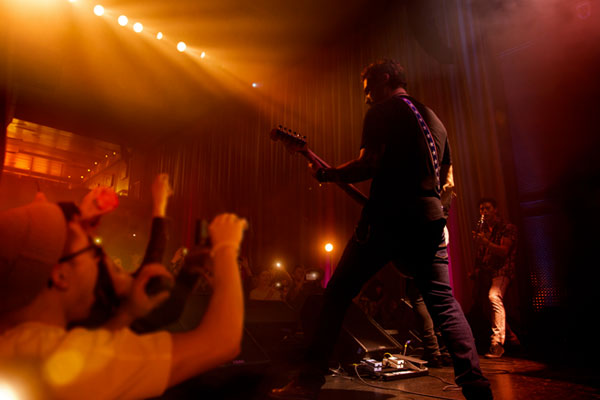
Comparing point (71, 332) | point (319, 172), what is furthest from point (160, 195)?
point (319, 172)

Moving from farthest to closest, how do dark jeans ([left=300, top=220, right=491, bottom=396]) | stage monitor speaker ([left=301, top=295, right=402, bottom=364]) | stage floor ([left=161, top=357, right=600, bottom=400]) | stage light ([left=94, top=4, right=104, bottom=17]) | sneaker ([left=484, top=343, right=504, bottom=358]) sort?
stage light ([left=94, top=4, right=104, bottom=17]) < sneaker ([left=484, top=343, right=504, bottom=358]) < stage monitor speaker ([left=301, top=295, right=402, bottom=364]) < stage floor ([left=161, top=357, right=600, bottom=400]) < dark jeans ([left=300, top=220, right=491, bottom=396])

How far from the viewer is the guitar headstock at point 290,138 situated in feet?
4.08

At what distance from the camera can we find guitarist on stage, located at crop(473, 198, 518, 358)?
10.5 feet

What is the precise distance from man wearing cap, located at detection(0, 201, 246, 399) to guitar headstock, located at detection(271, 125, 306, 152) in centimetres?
75

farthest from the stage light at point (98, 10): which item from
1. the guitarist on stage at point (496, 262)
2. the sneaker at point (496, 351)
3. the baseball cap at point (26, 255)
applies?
the sneaker at point (496, 351)

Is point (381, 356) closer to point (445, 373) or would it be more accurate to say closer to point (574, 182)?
point (445, 373)

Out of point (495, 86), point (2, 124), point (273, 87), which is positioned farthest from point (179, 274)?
point (273, 87)

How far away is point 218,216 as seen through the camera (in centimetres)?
68

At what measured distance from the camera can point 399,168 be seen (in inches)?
57.2

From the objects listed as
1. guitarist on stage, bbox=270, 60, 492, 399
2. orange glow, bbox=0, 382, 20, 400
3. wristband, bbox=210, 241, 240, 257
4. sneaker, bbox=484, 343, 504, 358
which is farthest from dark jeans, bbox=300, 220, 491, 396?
sneaker, bbox=484, 343, 504, 358

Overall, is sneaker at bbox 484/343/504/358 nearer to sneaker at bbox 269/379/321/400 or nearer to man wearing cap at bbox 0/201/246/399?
sneaker at bbox 269/379/321/400

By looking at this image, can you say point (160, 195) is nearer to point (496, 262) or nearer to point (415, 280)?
point (415, 280)

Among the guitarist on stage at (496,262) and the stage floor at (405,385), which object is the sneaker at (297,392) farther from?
the guitarist on stage at (496,262)

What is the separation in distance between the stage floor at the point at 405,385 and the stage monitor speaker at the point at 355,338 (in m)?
0.31
